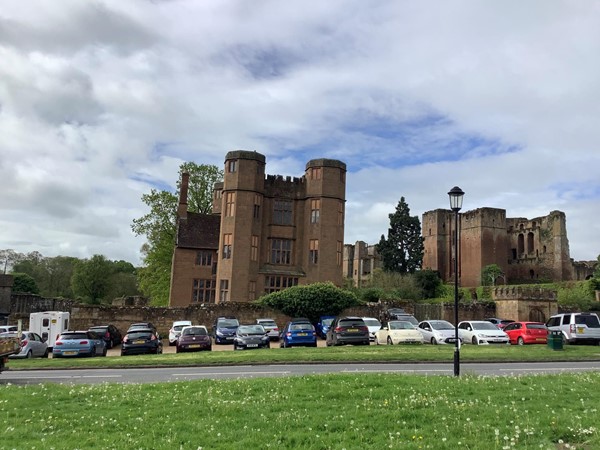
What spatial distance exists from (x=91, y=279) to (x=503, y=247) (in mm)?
66829

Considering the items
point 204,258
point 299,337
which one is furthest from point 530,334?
point 204,258

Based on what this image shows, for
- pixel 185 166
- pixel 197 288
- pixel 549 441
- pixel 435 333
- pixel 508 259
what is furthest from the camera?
pixel 508 259

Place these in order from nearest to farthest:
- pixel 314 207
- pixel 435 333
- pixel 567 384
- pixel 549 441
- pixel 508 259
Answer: pixel 549 441 → pixel 567 384 → pixel 435 333 → pixel 314 207 → pixel 508 259

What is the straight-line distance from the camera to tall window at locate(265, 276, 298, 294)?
4925 cm

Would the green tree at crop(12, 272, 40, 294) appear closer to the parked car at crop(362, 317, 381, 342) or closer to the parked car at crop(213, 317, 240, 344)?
the parked car at crop(213, 317, 240, 344)

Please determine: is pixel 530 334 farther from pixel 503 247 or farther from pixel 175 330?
pixel 503 247

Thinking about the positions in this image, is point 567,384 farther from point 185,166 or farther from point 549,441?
point 185,166

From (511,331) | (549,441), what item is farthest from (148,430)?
(511,331)

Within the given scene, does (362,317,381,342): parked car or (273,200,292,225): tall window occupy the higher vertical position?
(273,200,292,225): tall window

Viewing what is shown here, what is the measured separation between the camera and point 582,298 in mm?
53531

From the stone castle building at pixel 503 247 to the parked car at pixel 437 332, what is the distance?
5755 cm

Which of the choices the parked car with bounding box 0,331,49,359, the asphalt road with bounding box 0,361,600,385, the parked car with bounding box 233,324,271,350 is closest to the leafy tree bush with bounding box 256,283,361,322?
the parked car with bounding box 233,324,271,350

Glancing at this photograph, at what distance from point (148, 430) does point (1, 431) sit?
2.20 metres

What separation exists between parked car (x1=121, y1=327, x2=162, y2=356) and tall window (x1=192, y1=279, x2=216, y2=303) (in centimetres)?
2535
